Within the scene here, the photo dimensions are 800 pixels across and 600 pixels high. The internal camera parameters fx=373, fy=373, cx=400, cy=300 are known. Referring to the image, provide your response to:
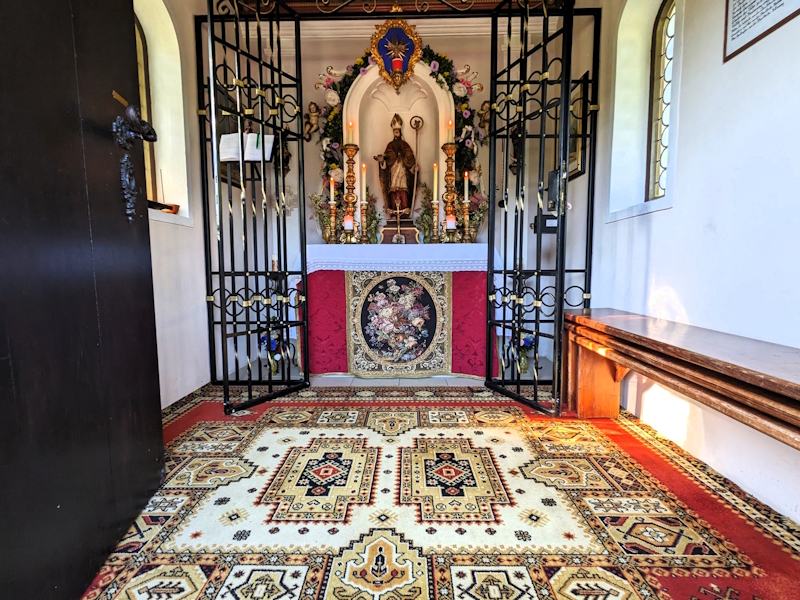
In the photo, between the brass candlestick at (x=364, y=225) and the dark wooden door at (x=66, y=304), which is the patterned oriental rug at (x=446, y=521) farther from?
the brass candlestick at (x=364, y=225)

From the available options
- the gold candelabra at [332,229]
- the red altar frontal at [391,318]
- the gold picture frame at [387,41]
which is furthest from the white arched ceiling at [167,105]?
the gold picture frame at [387,41]

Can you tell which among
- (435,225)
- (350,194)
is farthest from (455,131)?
(350,194)

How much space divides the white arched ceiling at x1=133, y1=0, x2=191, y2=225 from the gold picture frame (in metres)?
1.78

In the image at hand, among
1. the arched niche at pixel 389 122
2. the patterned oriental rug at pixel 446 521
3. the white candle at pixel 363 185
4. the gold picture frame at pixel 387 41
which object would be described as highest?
the gold picture frame at pixel 387 41

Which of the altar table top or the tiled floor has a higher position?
the altar table top

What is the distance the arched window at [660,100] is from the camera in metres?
2.38

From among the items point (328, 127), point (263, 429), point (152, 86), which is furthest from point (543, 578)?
point (328, 127)

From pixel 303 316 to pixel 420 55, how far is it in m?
2.80

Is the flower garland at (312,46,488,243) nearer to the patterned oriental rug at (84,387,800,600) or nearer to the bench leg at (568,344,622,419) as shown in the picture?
the bench leg at (568,344,622,419)

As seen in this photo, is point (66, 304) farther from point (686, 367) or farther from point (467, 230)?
point (467, 230)

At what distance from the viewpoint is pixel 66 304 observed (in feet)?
3.59

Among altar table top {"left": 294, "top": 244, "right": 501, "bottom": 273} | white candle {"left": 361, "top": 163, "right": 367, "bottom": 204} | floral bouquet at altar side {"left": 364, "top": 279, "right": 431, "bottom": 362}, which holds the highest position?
white candle {"left": 361, "top": 163, "right": 367, "bottom": 204}

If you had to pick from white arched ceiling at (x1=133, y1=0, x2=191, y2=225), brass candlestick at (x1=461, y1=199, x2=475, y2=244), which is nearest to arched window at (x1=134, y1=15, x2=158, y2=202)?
white arched ceiling at (x1=133, y1=0, x2=191, y2=225)

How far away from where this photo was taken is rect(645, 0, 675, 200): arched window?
7.82ft
